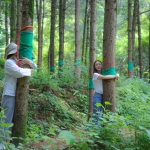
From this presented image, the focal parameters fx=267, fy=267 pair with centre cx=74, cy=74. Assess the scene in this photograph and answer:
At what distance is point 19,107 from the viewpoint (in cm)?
476

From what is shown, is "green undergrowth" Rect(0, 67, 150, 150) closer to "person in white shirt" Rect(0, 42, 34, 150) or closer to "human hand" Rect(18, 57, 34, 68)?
"person in white shirt" Rect(0, 42, 34, 150)

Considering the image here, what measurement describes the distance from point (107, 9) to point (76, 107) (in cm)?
548

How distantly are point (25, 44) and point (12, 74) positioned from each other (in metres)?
0.58

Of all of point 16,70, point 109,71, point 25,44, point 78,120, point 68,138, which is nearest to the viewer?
point 68,138

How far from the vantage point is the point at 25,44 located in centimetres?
471

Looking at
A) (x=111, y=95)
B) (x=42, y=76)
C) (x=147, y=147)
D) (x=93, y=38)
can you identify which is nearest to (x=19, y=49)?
(x=111, y=95)

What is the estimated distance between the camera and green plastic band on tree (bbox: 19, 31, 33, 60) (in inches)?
186

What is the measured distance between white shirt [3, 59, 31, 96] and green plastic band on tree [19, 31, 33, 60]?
250mm

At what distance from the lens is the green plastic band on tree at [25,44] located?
15.5ft

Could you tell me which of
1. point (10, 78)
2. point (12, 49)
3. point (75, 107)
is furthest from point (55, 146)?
point (75, 107)

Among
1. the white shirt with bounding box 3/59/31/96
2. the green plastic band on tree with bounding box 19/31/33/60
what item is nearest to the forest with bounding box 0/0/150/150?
the green plastic band on tree with bounding box 19/31/33/60

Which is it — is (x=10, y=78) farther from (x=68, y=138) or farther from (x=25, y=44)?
(x=68, y=138)

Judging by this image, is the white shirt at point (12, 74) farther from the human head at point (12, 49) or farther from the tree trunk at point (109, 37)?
the tree trunk at point (109, 37)

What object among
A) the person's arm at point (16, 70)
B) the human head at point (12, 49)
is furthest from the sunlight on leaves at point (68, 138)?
the human head at point (12, 49)
